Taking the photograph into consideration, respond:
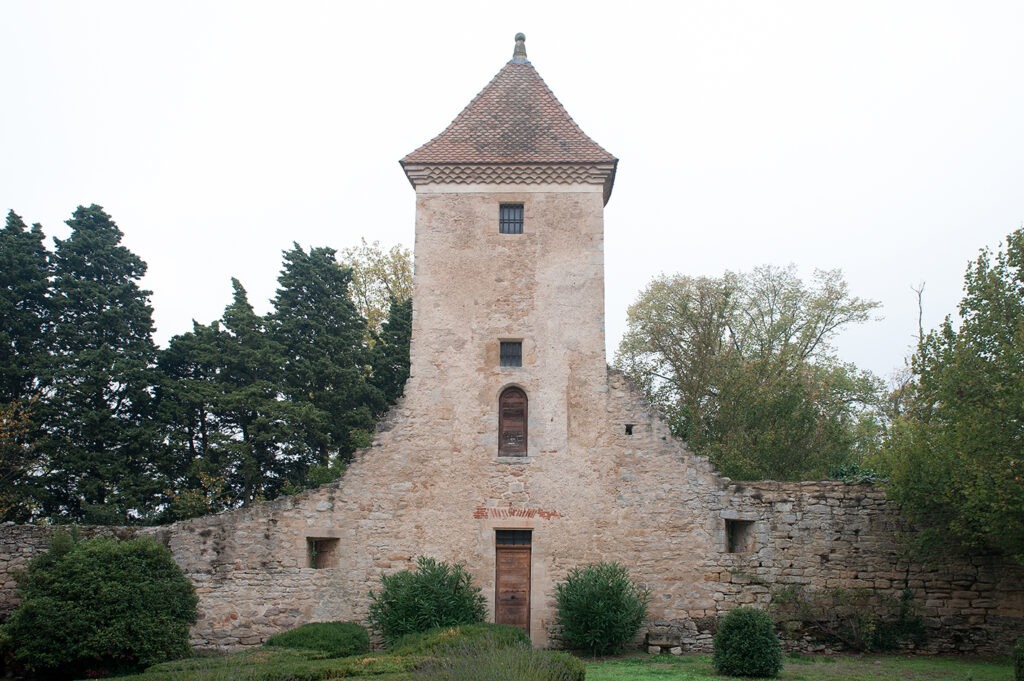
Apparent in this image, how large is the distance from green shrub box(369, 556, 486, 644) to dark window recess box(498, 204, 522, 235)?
21.8 feet

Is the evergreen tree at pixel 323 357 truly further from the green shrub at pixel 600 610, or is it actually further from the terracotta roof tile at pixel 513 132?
the green shrub at pixel 600 610

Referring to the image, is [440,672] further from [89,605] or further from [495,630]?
[89,605]

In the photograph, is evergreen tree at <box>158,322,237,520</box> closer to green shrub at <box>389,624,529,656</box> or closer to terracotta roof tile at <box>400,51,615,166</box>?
terracotta roof tile at <box>400,51,615,166</box>

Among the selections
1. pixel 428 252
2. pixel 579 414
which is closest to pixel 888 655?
pixel 579 414

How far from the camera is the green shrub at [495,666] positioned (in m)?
9.35

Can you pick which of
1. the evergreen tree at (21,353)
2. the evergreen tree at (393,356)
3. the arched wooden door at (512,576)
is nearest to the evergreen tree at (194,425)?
the evergreen tree at (21,353)

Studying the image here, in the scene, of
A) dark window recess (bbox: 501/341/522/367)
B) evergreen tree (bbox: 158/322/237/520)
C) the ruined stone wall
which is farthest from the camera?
evergreen tree (bbox: 158/322/237/520)

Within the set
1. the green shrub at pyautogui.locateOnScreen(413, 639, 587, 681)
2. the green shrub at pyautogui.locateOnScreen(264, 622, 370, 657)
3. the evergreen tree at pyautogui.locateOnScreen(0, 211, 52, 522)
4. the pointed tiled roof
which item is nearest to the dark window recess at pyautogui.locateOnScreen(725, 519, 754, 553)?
the green shrub at pyautogui.locateOnScreen(413, 639, 587, 681)

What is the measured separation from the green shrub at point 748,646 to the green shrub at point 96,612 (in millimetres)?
8283

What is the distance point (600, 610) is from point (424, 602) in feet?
10.00

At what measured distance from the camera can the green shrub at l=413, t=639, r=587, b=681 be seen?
935 centimetres

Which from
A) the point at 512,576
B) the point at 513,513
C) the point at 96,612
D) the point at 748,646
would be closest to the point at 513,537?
the point at 513,513

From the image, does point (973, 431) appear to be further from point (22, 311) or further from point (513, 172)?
point (22, 311)

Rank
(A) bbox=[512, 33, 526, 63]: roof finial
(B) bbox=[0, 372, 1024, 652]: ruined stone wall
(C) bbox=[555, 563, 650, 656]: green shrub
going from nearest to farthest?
1. (C) bbox=[555, 563, 650, 656]: green shrub
2. (B) bbox=[0, 372, 1024, 652]: ruined stone wall
3. (A) bbox=[512, 33, 526, 63]: roof finial
